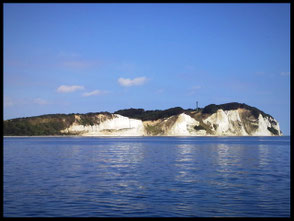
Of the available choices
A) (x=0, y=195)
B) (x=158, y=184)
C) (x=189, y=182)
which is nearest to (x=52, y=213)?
(x=0, y=195)

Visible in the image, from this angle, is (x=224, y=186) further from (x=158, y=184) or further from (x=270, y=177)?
(x=270, y=177)

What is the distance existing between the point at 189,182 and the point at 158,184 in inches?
90.3

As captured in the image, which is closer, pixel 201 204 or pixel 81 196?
pixel 201 204

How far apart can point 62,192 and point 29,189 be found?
2.28 meters

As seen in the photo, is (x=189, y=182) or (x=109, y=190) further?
(x=189, y=182)

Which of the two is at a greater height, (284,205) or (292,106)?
(292,106)

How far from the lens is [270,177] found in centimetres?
2883

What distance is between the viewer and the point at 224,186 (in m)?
23.8

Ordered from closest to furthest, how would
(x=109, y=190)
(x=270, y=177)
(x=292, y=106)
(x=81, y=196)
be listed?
1. (x=292, y=106)
2. (x=81, y=196)
3. (x=109, y=190)
4. (x=270, y=177)

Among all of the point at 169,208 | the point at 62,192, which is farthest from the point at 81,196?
the point at 169,208

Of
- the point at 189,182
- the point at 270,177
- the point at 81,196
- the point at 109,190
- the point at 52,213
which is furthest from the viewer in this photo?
the point at 270,177

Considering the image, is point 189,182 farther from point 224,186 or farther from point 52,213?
point 52,213

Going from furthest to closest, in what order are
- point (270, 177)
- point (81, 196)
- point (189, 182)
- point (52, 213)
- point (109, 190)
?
1. point (270, 177)
2. point (189, 182)
3. point (109, 190)
4. point (81, 196)
5. point (52, 213)

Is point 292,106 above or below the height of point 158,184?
above
